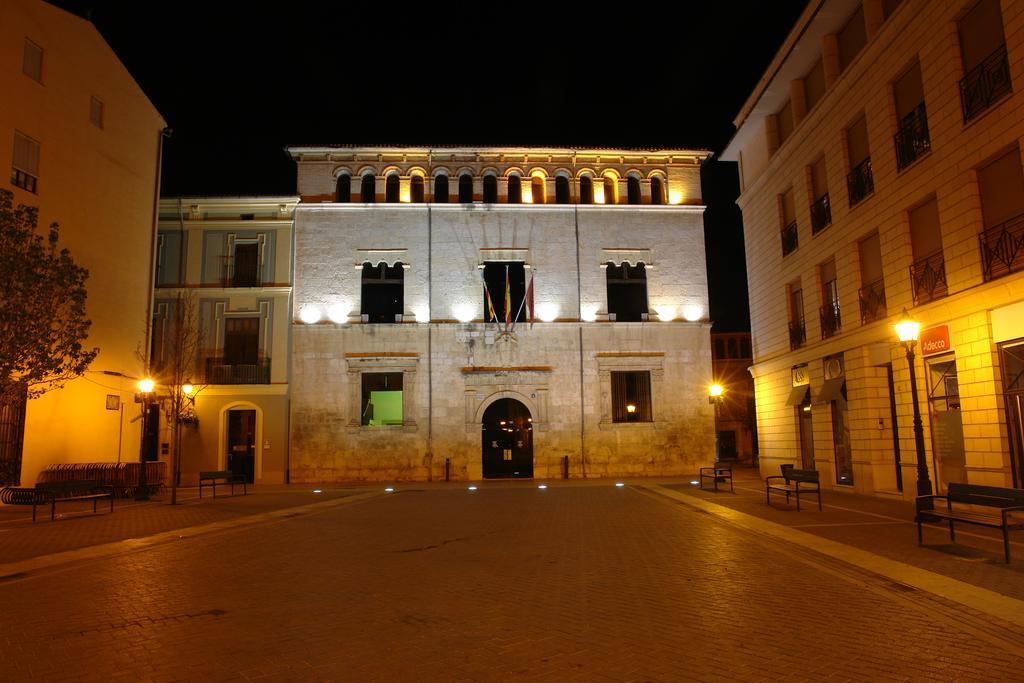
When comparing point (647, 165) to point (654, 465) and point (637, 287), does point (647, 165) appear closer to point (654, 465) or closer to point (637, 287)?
point (637, 287)

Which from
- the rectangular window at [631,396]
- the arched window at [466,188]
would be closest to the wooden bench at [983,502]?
the rectangular window at [631,396]

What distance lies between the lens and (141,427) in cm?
2328

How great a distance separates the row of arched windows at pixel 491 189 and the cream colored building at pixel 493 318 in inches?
3.2

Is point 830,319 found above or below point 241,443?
above

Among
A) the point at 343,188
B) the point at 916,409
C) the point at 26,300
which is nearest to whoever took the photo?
the point at 916,409

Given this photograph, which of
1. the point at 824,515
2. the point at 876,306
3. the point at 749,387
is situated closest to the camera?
the point at 824,515

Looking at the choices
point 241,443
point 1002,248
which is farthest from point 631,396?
point 1002,248

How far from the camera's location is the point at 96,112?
889 inches

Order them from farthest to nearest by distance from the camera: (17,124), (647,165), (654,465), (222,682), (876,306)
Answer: (647,165)
(654,465)
(17,124)
(876,306)
(222,682)

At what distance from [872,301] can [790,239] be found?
5.25m

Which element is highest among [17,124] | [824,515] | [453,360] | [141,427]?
[17,124]

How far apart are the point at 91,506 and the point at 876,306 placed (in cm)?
2157

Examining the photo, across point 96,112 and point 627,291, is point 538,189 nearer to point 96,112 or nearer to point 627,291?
point 627,291

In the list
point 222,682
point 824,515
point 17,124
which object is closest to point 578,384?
point 824,515
